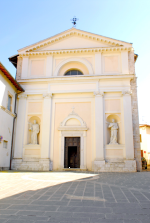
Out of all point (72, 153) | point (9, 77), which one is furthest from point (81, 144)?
point (9, 77)

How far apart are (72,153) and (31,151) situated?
330 centimetres

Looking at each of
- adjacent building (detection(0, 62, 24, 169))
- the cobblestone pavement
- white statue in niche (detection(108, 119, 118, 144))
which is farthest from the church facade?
the cobblestone pavement

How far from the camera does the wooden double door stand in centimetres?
1594

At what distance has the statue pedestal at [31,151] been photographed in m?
16.0

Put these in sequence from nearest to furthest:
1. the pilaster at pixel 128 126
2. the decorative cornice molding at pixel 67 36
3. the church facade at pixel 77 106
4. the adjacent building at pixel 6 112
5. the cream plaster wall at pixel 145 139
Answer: the adjacent building at pixel 6 112
the pilaster at pixel 128 126
the church facade at pixel 77 106
the decorative cornice molding at pixel 67 36
the cream plaster wall at pixel 145 139

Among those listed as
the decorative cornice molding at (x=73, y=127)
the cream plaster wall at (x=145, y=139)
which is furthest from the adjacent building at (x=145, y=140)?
the decorative cornice molding at (x=73, y=127)

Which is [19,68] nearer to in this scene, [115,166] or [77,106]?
[77,106]

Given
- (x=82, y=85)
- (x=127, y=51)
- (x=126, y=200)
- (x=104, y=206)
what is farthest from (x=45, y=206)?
(x=127, y=51)

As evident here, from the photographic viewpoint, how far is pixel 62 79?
1689 centimetres

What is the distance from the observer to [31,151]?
16125 mm

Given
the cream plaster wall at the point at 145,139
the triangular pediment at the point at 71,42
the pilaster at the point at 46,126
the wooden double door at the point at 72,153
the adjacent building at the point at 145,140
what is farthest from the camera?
the cream plaster wall at the point at 145,139

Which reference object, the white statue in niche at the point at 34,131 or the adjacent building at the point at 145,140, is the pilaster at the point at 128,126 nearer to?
the white statue in niche at the point at 34,131

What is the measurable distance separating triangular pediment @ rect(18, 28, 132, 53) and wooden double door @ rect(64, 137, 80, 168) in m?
8.15

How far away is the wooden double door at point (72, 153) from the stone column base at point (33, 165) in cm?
145
